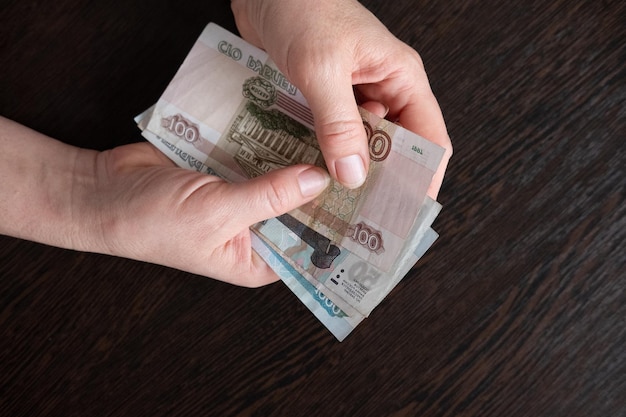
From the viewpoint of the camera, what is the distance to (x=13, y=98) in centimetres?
88

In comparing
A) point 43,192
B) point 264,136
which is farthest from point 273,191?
point 43,192

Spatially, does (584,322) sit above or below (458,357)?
above

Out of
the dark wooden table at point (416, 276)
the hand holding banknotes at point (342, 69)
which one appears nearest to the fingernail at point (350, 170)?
the hand holding banknotes at point (342, 69)

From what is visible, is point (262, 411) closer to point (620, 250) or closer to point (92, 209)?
point (92, 209)

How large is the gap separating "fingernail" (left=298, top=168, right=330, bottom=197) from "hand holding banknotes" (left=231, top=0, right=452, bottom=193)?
0.09ft

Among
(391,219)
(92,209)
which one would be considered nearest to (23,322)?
(92,209)

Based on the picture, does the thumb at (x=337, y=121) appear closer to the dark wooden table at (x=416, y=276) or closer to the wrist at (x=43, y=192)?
the dark wooden table at (x=416, y=276)

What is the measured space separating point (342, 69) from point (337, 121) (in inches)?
2.9

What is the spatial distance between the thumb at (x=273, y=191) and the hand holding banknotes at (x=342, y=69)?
0.04m

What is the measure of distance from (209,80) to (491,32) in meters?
0.49

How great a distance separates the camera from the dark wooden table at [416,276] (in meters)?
0.80

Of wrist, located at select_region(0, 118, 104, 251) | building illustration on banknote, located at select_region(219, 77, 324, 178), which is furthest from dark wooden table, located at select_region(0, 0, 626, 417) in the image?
building illustration on banknote, located at select_region(219, 77, 324, 178)

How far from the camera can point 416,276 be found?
824mm

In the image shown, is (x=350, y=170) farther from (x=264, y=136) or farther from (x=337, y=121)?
(x=264, y=136)
